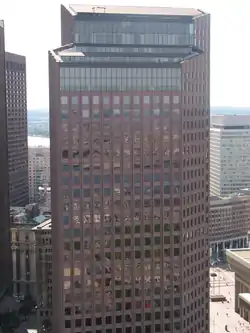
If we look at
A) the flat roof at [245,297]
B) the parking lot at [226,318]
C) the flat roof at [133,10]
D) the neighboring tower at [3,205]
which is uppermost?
the flat roof at [133,10]

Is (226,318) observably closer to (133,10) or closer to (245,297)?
(245,297)

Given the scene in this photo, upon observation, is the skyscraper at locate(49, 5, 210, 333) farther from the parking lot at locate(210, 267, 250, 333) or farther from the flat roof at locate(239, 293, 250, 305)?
the flat roof at locate(239, 293, 250, 305)

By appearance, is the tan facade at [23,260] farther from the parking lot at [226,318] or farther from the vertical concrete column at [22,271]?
the parking lot at [226,318]

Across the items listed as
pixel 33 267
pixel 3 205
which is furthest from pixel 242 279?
pixel 3 205

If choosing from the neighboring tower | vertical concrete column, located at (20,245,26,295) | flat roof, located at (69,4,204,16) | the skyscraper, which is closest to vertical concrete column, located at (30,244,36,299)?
vertical concrete column, located at (20,245,26,295)

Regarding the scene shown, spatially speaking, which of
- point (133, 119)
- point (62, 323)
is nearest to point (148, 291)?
point (62, 323)

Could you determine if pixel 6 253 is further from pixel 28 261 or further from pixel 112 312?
pixel 112 312

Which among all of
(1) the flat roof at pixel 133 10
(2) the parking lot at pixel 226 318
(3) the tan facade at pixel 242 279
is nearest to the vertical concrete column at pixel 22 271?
(2) the parking lot at pixel 226 318
